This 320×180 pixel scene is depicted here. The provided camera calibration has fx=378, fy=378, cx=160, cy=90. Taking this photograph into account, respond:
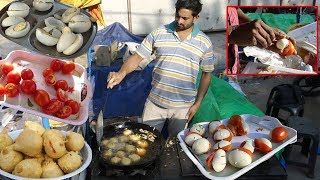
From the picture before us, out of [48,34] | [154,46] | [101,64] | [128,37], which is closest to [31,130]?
[48,34]

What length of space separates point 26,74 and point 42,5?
0.59 m

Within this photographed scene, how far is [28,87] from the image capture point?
2.56 meters

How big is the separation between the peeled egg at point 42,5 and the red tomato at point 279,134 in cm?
199

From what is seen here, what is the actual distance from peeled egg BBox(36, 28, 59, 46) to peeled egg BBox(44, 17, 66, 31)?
13 centimetres

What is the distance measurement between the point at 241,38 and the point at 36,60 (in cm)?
173

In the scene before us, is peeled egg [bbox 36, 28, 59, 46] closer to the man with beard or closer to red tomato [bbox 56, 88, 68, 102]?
red tomato [bbox 56, 88, 68, 102]

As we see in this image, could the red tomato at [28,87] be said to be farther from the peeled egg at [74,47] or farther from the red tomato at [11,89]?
the peeled egg at [74,47]

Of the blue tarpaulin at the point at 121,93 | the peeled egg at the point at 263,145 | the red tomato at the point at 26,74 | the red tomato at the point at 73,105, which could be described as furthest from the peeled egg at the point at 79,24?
the blue tarpaulin at the point at 121,93

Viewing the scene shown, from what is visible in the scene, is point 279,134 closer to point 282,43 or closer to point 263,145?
point 263,145

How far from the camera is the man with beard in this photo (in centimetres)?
385

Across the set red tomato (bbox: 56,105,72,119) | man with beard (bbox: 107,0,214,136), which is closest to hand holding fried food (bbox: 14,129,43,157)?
red tomato (bbox: 56,105,72,119)

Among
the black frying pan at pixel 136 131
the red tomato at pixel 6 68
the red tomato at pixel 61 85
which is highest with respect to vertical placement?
the red tomato at pixel 6 68

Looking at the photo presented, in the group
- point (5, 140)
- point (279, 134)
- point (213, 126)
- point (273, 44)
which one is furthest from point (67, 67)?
point (273, 44)

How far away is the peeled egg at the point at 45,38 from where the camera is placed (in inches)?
107
